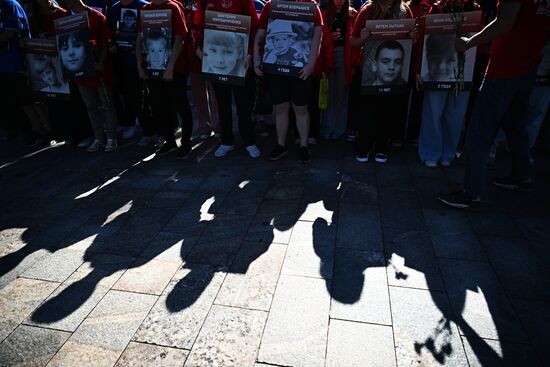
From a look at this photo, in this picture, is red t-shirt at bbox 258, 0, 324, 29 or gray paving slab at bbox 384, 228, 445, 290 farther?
red t-shirt at bbox 258, 0, 324, 29

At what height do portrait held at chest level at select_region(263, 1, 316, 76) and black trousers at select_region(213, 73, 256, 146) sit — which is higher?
portrait held at chest level at select_region(263, 1, 316, 76)

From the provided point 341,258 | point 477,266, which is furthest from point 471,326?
point 341,258

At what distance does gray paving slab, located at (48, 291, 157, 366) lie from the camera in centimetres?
226

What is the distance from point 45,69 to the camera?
5527 millimetres

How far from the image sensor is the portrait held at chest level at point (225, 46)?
464 centimetres

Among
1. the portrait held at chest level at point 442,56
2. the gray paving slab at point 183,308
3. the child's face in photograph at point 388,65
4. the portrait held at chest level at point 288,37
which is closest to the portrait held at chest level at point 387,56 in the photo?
the child's face in photograph at point 388,65

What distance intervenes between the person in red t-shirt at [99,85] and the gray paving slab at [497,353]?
5.30 metres

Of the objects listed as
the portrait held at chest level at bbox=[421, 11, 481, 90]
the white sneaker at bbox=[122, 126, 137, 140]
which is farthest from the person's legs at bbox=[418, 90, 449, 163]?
the white sneaker at bbox=[122, 126, 137, 140]

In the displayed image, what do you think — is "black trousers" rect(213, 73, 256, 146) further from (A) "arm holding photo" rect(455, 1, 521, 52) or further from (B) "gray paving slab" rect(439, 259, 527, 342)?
(B) "gray paving slab" rect(439, 259, 527, 342)

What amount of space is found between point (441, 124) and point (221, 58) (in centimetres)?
294

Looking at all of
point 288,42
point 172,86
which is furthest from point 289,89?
point 172,86

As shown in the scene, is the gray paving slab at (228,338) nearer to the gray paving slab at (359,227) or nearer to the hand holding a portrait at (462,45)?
the gray paving slab at (359,227)

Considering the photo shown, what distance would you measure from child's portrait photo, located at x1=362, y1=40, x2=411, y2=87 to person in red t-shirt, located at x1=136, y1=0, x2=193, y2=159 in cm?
235

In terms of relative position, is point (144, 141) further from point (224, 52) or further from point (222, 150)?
point (224, 52)
